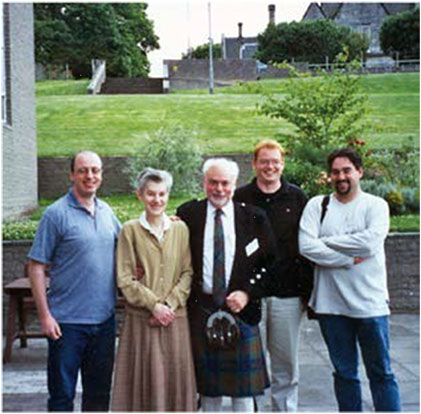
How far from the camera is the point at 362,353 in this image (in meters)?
4.31

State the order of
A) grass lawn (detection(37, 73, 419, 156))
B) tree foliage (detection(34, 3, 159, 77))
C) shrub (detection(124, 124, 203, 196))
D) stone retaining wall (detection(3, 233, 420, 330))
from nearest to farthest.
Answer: stone retaining wall (detection(3, 233, 420, 330)) < tree foliage (detection(34, 3, 159, 77)) < shrub (detection(124, 124, 203, 196)) < grass lawn (detection(37, 73, 419, 156))

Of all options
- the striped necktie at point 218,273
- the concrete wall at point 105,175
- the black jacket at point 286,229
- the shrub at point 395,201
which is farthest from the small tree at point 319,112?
the striped necktie at point 218,273

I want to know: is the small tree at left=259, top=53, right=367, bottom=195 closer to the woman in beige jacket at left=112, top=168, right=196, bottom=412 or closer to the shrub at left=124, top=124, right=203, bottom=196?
the shrub at left=124, top=124, right=203, bottom=196

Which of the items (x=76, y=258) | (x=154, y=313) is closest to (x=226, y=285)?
(x=154, y=313)

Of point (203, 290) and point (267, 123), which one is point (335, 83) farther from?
point (203, 290)

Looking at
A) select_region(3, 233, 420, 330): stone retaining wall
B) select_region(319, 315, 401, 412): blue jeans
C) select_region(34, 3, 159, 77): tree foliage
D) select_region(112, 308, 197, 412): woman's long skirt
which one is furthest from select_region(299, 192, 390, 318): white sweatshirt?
select_region(34, 3, 159, 77): tree foliage

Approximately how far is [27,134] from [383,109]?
858cm

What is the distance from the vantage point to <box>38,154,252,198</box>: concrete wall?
1228 centimetres

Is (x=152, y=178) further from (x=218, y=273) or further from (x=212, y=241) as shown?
(x=218, y=273)

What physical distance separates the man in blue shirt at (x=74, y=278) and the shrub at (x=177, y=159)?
7953 mm

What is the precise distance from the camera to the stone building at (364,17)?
1638cm

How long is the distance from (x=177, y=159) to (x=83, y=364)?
26.8 feet

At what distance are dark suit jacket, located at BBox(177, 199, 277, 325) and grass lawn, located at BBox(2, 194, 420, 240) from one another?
513 cm

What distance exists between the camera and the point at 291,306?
4438 mm
